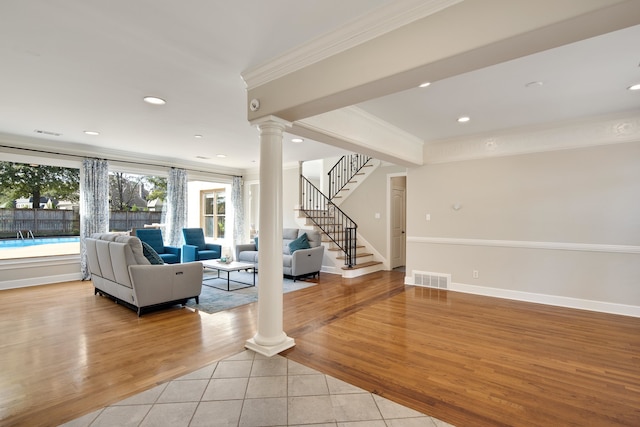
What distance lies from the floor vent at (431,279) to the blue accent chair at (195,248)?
448cm

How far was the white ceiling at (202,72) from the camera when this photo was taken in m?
2.03

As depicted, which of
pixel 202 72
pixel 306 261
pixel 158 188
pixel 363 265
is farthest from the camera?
pixel 158 188

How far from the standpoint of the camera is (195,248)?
6.74 metres

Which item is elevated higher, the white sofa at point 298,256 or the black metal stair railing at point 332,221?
the black metal stair railing at point 332,221

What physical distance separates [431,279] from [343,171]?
431 centimetres

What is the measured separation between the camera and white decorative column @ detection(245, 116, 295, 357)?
2.98 m

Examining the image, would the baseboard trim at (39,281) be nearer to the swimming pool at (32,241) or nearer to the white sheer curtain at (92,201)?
the white sheer curtain at (92,201)

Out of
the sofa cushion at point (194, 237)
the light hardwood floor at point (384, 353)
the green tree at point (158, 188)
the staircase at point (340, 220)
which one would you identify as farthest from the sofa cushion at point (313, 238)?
the green tree at point (158, 188)

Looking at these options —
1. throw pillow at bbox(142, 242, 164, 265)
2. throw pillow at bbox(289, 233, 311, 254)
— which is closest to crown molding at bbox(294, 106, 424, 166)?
throw pillow at bbox(289, 233, 311, 254)

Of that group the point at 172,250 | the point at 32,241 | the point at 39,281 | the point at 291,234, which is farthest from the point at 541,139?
the point at 32,241

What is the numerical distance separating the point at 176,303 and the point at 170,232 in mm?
3478

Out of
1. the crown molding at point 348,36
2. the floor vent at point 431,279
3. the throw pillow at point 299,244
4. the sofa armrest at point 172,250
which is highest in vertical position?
the crown molding at point 348,36

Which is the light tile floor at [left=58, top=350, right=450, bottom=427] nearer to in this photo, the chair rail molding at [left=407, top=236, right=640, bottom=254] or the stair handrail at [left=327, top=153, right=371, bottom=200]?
the chair rail molding at [left=407, top=236, right=640, bottom=254]

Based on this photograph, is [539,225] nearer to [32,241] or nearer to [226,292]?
[226,292]
